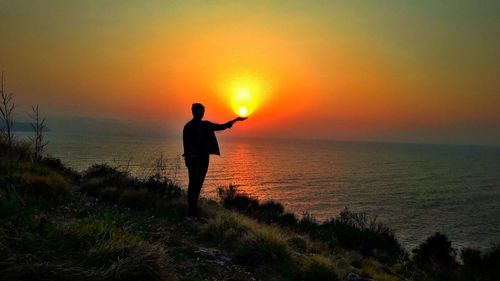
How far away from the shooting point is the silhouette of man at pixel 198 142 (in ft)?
29.7

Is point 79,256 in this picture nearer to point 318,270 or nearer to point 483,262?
point 318,270

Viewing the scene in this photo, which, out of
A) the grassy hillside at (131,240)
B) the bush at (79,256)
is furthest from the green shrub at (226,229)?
the bush at (79,256)

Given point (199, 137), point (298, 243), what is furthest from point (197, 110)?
point (298, 243)

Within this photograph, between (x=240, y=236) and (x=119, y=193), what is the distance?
494cm

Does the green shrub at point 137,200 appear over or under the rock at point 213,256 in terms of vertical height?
over

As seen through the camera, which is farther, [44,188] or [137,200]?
[137,200]

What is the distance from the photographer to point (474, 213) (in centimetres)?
3600

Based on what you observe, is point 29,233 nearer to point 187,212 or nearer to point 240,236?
point 240,236

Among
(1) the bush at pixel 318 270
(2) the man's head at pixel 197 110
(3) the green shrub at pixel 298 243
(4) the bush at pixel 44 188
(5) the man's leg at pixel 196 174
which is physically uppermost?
(2) the man's head at pixel 197 110

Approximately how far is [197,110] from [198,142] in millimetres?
833

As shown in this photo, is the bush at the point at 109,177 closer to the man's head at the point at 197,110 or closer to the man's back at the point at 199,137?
the man's back at the point at 199,137

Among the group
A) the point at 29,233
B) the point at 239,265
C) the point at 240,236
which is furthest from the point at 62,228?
the point at 240,236

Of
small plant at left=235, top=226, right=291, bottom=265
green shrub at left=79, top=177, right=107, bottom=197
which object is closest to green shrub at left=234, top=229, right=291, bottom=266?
small plant at left=235, top=226, right=291, bottom=265

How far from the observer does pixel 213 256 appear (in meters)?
6.41
